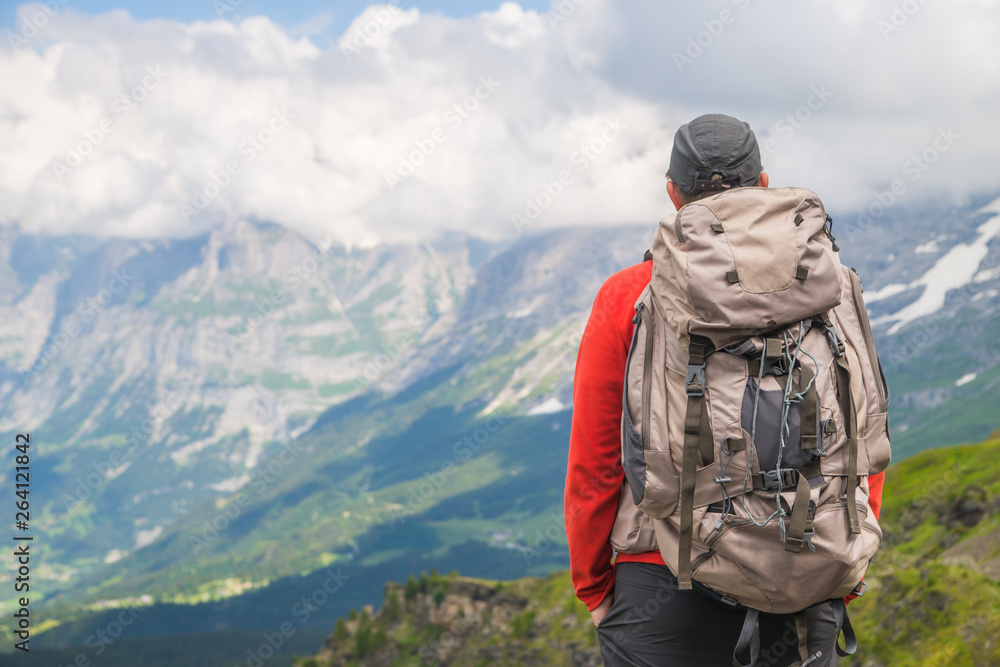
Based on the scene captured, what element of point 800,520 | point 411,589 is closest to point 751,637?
point 800,520

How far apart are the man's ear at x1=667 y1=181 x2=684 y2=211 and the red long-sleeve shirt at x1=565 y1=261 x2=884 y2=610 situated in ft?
1.99

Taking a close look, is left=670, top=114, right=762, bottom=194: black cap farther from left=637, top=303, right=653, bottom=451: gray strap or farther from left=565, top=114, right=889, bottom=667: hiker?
left=637, top=303, right=653, bottom=451: gray strap

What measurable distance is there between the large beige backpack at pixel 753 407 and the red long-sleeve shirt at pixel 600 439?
333 mm

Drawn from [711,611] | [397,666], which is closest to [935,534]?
[711,611]

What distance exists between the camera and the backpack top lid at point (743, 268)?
423 cm

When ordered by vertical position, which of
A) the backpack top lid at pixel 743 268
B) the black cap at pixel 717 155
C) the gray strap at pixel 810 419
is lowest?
the gray strap at pixel 810 419

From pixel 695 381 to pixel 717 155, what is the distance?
158 centimetres

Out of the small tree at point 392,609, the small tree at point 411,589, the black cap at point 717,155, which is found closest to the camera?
the black cap at point 717,155

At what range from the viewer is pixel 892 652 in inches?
1083

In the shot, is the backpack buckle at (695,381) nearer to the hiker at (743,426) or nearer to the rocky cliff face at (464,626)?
the hiker at (743,426)

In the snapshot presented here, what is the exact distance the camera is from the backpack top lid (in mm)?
4230

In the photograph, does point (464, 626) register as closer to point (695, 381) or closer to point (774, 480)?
point (774, 480)

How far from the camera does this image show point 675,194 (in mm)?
5324

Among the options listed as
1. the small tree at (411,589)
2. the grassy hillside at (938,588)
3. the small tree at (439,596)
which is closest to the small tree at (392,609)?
the small tree at (411,589)
